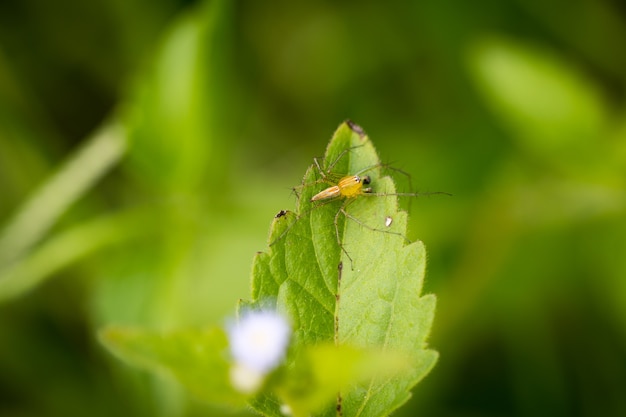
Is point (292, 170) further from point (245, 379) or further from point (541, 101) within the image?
point (245, 379)

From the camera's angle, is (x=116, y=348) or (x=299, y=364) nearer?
(x=116, y=348)

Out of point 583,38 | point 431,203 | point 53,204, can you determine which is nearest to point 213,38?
point 53,204

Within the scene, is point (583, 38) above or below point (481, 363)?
above

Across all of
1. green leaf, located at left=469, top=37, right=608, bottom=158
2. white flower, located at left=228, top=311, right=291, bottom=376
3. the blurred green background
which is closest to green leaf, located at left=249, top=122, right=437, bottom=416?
white flower, located at left=228, top=311, right=291, bottom=376

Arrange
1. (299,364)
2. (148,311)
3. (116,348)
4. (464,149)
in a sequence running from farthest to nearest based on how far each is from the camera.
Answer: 1. (464,149)
2. (148,311)
3. (299,364)
4. (116,348)

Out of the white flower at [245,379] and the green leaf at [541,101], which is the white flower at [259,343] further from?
the green leaf at [541,101]

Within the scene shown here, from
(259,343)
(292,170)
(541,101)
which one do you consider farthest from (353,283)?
(292,170)

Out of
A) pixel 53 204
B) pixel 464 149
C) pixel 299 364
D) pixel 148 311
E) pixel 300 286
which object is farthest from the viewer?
pixel 464 149

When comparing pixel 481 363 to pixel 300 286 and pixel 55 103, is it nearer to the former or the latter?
pixel 300 286
